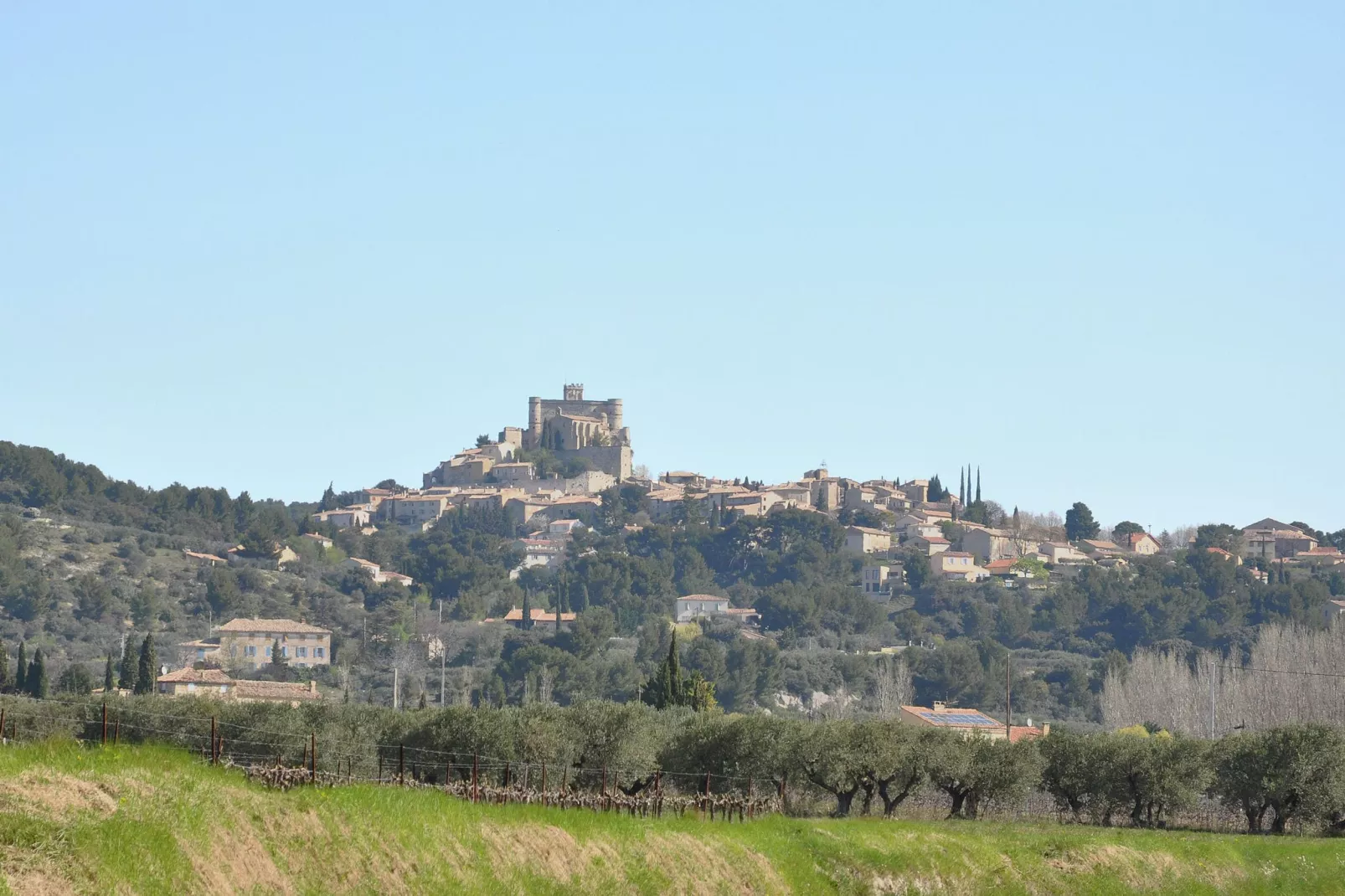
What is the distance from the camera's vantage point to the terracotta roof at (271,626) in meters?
116

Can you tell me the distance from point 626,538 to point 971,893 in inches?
6012

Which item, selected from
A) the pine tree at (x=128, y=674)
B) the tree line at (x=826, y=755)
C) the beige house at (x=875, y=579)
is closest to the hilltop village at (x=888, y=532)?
the beige house at (x=875, y=579)

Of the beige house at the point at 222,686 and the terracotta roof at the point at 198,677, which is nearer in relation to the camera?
the beige house at the point at 222,686

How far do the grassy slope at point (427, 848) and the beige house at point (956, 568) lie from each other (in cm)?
12845

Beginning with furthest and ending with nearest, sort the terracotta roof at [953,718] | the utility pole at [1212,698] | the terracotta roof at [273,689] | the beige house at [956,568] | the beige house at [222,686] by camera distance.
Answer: the beige house at [956,568] < the terracotta roof at [953,718] < the utility pole at [1212,698] < the beige house at [222,686] < the terracotta roof at [273,689]

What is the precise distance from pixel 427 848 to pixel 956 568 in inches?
5843

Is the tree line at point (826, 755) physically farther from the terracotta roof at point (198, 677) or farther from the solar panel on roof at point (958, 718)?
the terracotta roof at point (198, 677)

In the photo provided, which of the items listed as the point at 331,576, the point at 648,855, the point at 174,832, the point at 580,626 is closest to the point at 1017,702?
the point at 580,626

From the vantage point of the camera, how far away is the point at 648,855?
83.7ft

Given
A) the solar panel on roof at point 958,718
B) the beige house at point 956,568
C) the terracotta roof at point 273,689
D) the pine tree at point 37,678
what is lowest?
the solar panel on roof at point 958,718

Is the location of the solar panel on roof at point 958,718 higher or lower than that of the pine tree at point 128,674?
lower

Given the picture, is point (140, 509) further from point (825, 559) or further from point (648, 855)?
point (648, 855)

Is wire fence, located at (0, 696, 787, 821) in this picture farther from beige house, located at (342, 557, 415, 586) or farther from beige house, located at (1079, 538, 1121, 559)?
beige house, located at (1079, 538, 1121, 559)

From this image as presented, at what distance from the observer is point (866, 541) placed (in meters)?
177
